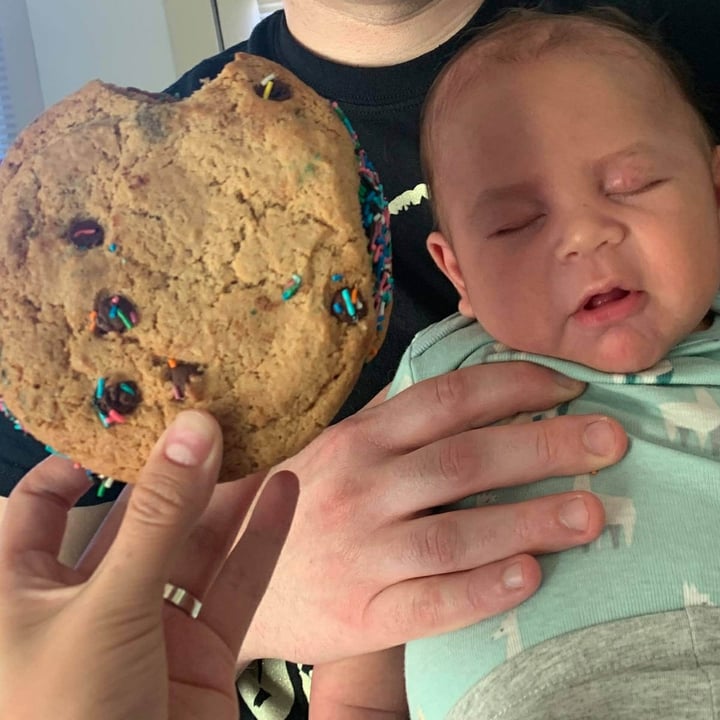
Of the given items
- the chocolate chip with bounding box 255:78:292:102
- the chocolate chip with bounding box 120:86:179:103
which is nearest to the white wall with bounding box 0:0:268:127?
the chocolate chip with bounding box 120:86:179:103

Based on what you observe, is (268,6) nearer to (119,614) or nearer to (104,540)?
(104,540)

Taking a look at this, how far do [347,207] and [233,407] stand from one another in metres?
0.20

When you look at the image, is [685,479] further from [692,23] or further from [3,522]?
[692,23]

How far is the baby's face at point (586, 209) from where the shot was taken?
0.87m

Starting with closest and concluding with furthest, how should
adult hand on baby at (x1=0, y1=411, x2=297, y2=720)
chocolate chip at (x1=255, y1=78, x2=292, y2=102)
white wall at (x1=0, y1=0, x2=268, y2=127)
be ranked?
adult hand on baby at (x1=0, y1=411, x2=297, y2=720)
chocolate chip at (x1=255, y1=78, x2=292, y2=102)
white wall at (x1=0, y1=0, x2=268, y2=127)

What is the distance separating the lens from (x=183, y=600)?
723mm

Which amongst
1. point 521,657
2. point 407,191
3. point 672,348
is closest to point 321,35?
point 407,191

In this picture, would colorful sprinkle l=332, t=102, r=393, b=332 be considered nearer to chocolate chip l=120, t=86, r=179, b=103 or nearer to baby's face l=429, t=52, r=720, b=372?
chocolate chip l=120, t=86, r=179, b=103

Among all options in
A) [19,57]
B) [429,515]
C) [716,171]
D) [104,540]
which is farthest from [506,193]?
[19,57]

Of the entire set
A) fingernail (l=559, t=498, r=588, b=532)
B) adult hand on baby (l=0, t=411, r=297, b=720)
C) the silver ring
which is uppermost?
adult hand on baby (l=0, t=411, r=297, b=720)

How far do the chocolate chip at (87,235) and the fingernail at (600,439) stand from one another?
0.61 m

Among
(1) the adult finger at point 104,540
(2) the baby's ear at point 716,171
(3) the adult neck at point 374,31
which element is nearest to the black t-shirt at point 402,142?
(3) the adult neck at point 374,31

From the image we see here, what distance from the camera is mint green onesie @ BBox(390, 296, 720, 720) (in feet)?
2.60

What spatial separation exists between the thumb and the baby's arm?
25.2 inches
